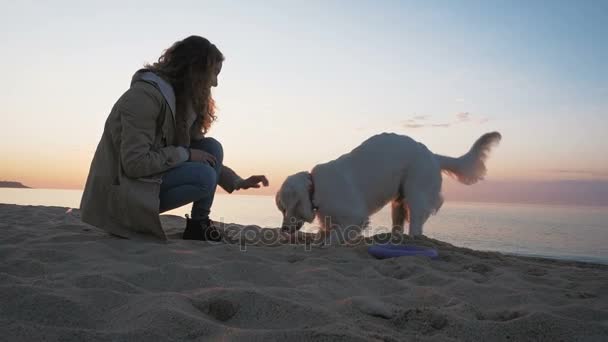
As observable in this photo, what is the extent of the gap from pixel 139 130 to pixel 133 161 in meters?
0.20

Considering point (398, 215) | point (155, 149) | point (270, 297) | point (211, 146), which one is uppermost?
point (211, 146)

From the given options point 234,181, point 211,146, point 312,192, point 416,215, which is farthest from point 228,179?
point 416,215

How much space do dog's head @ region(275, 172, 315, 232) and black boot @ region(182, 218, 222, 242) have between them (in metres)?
0.56

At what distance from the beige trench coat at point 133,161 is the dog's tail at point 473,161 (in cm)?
267

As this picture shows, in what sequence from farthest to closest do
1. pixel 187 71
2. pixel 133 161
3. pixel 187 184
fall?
pixel 187 184 < pixel 187 71 < pixel 133 161

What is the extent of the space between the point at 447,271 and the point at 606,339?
1159mm

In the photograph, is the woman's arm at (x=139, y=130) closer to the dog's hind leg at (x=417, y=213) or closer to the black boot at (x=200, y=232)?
the black boot at (x=200, y=232)

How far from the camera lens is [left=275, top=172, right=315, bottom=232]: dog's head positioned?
358 cm

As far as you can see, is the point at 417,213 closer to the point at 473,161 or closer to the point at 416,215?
the point at 416,215

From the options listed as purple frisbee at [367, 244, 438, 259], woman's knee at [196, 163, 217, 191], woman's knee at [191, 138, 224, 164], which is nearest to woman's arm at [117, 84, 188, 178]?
woman's knee at [196, 163, 217, 191]

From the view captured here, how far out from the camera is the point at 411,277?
7.52 feet

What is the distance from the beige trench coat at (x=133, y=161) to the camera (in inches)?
107

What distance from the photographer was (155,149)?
2.91 metres

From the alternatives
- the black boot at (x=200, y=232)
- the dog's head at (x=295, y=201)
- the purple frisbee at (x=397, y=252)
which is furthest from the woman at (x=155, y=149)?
the purple frisbee at (x=397, y=252)
